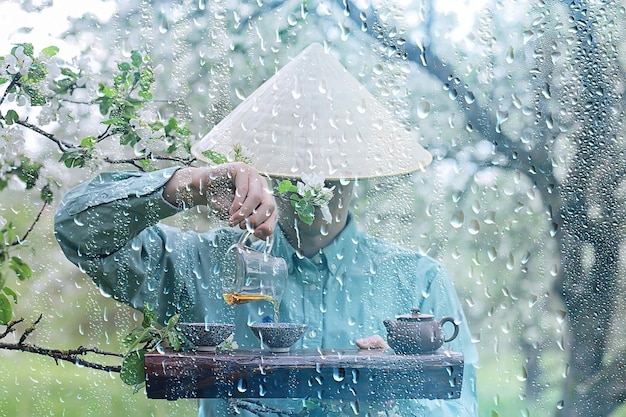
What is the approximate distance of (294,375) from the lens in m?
0.76

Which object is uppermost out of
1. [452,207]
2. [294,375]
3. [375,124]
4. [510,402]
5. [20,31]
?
[20,31]

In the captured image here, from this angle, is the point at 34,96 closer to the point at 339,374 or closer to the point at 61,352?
the point at 61,352

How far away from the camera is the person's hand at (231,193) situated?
0.76 m

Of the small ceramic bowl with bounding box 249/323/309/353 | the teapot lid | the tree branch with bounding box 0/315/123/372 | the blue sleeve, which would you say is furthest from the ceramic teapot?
the tree branch with bounding box 0/315/123/372

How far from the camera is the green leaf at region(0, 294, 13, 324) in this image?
731 mm

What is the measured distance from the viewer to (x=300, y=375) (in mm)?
764

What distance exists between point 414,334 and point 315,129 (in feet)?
0.88

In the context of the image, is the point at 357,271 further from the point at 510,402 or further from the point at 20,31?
the point at 20,31

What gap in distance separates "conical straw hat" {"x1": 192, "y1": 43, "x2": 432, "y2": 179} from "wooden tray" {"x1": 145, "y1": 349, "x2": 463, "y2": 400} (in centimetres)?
21

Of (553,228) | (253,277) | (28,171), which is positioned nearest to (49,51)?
(28,171)

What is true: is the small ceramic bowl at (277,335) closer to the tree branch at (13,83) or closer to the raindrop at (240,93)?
the raindrop at (240,93)

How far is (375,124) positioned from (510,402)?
42 centimetres

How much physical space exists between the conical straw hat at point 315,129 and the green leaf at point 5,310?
27cm

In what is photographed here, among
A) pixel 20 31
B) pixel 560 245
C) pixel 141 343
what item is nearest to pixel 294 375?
pixel 141 343
